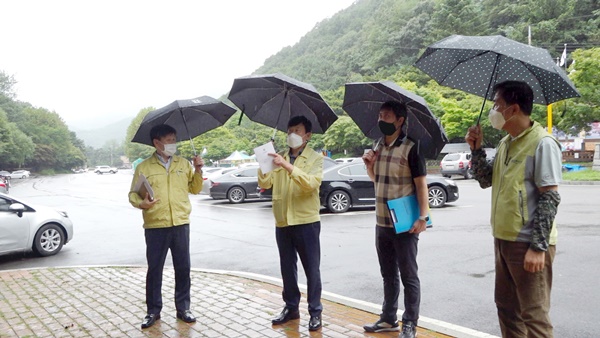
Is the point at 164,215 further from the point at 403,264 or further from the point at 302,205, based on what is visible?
the point at 403,264

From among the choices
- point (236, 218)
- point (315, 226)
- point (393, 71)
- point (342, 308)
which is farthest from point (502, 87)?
point (393, 71)

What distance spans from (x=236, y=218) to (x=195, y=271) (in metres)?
6.22

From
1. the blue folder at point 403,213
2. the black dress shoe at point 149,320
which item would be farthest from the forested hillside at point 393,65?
the black dress shoe at point 149,320

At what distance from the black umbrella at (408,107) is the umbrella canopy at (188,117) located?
1414 millimetres

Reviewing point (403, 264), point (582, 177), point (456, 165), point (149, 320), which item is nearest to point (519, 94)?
point (403, 264)

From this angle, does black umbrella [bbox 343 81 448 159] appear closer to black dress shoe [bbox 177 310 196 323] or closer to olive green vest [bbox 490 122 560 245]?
olive green vest [bbox 490 122 560 245]

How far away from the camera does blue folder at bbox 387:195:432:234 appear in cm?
356

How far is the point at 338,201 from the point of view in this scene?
12688 millimetres

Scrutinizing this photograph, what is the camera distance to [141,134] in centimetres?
455

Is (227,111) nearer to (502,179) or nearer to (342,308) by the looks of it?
(342,308)

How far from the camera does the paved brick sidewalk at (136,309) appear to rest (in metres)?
4.09

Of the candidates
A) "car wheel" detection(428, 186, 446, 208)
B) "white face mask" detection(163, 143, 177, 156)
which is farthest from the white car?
"car wheel" detection(428, 186, 446, 208)

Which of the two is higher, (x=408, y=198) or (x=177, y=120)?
(x=177, y=120)

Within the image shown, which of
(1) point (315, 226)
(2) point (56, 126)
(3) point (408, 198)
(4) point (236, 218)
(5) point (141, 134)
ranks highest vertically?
(2) point (56, 126)
